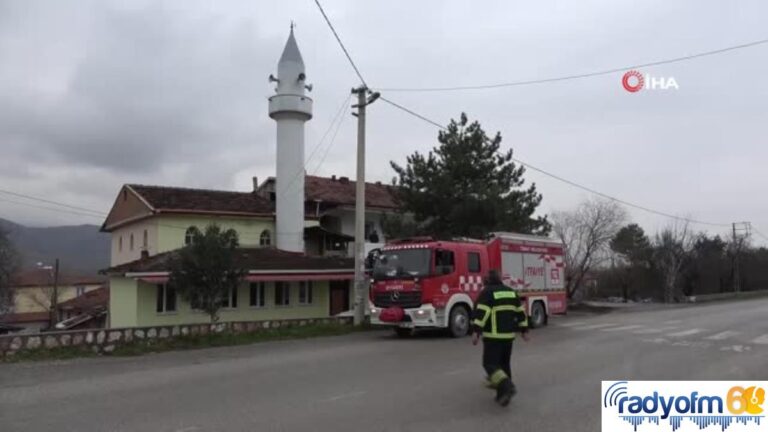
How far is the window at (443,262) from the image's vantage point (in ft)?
60.2

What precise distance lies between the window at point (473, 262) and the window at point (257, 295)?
1584cm

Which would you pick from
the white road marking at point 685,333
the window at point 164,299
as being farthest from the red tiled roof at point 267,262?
the white road marking at point 685,333

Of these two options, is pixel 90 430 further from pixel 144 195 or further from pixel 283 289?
pixel 144 195

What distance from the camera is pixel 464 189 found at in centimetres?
2911

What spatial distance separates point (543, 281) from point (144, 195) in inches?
906

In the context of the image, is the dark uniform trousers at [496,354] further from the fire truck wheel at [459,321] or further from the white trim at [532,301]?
the white trim at [532,301]

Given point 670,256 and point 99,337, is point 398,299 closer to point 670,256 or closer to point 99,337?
point 99,337

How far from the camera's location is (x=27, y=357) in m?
14.0

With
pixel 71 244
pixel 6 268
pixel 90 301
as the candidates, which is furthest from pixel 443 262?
pixel 71 244

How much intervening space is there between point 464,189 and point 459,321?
1126 centimetres

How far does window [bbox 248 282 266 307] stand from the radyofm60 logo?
85.6 ft

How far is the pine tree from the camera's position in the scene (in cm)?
2769

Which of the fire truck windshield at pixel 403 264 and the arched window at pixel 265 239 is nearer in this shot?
the fire truck windshield at pixel 403 264

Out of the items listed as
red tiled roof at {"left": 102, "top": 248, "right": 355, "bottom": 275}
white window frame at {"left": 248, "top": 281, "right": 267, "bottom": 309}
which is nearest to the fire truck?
red tiled roof at {"left": 102, "top": 248, "right": 355, "bottom": 275}
